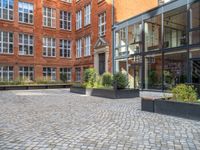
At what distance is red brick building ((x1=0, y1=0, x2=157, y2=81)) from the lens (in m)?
25.5

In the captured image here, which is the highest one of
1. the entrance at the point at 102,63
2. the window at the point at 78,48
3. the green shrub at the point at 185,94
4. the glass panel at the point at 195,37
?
the window at the point at 78,48

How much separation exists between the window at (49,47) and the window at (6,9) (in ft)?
16.0

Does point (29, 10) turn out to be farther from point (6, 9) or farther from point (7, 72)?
point (7, 72)

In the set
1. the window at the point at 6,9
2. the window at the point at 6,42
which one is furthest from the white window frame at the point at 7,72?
the window at the point at 6,9

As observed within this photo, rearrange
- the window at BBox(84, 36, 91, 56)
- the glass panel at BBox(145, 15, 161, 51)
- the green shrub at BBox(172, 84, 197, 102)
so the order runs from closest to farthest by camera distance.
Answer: the green shrub at BBox(172, 84, 197, 102)
the glass panel at BBox(145, 15, 161, 51)
the window at BBox(84, 36, 91, 56)

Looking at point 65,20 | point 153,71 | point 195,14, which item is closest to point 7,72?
point 65,20

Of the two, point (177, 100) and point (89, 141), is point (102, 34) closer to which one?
point (177, 100)

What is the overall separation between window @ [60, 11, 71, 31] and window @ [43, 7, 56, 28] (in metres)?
1.03

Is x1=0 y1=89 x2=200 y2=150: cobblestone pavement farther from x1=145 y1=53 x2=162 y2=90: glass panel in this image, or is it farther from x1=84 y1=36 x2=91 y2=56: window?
x1=84 y1=36 x2=91 y2=56: window

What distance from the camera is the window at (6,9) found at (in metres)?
27.2

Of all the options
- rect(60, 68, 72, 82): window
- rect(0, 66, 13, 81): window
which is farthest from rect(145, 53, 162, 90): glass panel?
rect(0, 66, 13, 81): window

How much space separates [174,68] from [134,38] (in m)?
5.22

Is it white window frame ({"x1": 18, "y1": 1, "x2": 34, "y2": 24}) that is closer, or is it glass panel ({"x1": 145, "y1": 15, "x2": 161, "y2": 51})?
glass panel ({"x1": 145, "y1": 15, "x2": 161, "y2": 51})

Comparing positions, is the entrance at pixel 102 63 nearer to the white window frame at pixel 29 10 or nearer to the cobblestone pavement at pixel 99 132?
the white window frame at pixel 29 10
